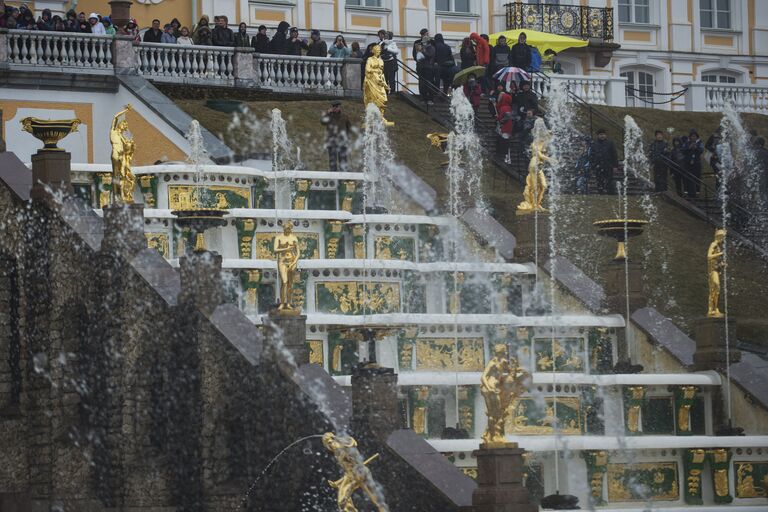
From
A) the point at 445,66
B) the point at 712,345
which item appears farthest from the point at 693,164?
the point at 712,345

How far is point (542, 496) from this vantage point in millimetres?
37531

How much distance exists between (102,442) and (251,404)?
10.6ft

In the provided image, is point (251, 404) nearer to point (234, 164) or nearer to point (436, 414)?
point (436, 414)

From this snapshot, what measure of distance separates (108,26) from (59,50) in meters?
2.55

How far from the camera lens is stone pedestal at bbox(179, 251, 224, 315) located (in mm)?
38250

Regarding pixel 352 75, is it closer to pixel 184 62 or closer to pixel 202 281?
pixel 184 62

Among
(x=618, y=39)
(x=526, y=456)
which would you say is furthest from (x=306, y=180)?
(x=618, y=39)

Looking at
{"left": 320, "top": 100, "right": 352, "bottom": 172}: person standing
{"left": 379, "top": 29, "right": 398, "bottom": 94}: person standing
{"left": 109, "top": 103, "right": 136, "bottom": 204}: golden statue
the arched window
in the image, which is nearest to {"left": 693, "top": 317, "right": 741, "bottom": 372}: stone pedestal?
{"left": 109, "top": 103, "right": 136, "bottom": 204}: golden statue

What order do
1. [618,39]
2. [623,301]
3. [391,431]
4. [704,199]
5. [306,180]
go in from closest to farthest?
[391,431], [623,301], [306,180], [704,199], [618,39]

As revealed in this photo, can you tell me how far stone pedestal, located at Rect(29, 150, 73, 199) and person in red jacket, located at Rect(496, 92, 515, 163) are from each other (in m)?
12.7

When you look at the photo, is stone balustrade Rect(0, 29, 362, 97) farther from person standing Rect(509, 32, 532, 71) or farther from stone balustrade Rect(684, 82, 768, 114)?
stone balustrade Rect(684, 82, 768, 114)

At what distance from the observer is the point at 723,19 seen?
2904 inches

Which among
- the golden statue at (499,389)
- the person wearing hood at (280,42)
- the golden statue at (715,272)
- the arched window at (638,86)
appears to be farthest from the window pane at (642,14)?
the golden statue at (499,389)

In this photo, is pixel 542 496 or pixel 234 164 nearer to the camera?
pixel 542 496
